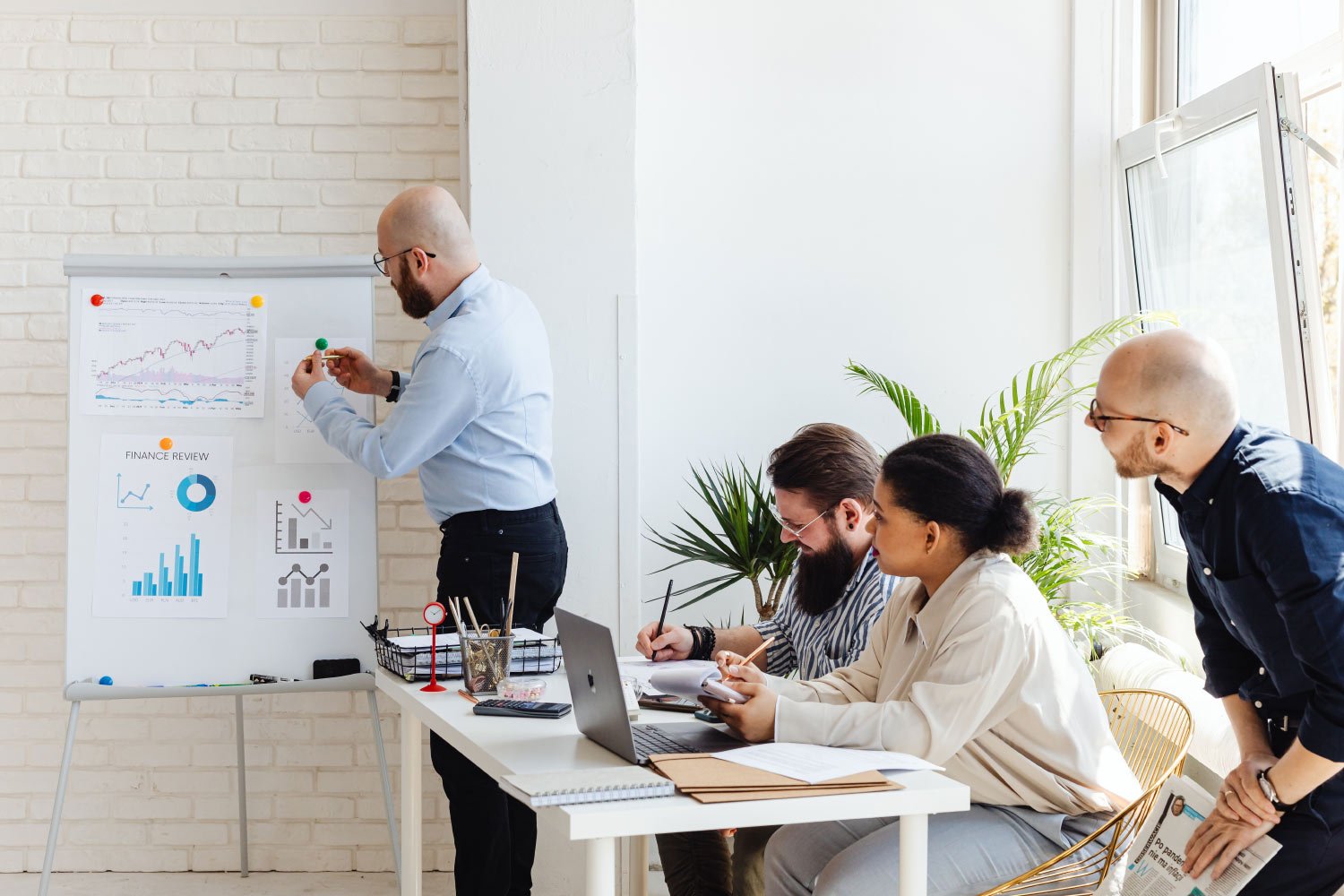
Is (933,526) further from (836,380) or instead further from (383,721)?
(383,721)

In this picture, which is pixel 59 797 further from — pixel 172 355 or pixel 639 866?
pixel 639 866

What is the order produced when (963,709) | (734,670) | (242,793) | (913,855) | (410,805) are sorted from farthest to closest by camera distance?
(242,793) < (410,805) < (734,670) < (963,709) < (913,855)

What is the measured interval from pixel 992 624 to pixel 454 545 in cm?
140

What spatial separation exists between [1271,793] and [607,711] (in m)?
1.01

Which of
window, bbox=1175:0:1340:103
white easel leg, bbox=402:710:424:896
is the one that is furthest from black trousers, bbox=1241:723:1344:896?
window, bbox=1175:0:1340:103

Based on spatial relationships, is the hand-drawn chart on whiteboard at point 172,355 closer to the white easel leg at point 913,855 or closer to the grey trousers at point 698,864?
the grey trousers at point 698,864

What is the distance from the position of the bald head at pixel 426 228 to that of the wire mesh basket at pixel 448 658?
3.17 feet

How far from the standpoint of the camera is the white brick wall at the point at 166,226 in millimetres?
3893

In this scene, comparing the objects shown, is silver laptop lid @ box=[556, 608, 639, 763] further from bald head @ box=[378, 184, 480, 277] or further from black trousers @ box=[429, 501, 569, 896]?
bald head @ box=[378, 184, 480, 277]

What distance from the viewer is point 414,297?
302 centimetres

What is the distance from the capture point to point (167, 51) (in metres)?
3.90

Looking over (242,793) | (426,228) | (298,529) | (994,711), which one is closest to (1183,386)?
(994,711)

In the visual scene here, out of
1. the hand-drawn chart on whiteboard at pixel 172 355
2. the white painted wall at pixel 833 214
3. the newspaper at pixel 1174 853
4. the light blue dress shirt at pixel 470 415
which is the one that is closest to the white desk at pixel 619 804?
the newspaper at pixel 1174 853

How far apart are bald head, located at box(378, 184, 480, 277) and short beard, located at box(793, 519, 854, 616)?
111 centimetres
